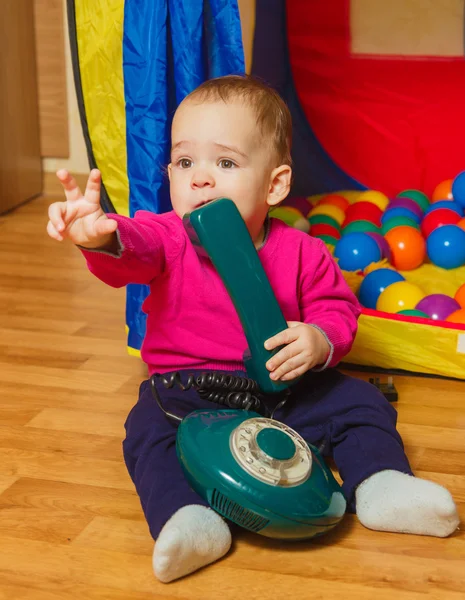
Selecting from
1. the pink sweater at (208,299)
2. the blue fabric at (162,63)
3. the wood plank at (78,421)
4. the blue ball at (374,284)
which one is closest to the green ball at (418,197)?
the blue ball at (374,284)

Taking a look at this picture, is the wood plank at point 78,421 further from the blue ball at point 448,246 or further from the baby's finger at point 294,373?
the blue ball at point 448,246

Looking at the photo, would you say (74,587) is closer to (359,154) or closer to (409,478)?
(409,478)

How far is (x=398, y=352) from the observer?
4.87ft

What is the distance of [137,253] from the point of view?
1.04 m

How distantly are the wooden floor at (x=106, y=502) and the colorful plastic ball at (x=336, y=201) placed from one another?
30.0 inches

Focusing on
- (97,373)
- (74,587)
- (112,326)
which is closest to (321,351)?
(74,587)

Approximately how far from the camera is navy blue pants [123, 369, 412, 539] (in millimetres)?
986

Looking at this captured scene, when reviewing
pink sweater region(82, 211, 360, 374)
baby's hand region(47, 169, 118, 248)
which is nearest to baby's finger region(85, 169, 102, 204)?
baby's hand region(47, 169, 118, 248)

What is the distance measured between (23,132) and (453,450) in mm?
1888

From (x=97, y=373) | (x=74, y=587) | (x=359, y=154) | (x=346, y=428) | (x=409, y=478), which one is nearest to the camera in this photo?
(x=74, y=587)

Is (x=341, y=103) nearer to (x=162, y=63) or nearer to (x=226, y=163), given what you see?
(x=162, y=63)

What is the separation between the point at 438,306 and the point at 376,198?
0.68 m

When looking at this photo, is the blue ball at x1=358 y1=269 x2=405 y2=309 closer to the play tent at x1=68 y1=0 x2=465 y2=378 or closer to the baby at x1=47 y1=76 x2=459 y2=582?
the play tent at x1=68 y1=0 x2=465 y2=378

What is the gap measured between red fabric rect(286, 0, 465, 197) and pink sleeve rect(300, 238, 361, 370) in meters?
1.12
